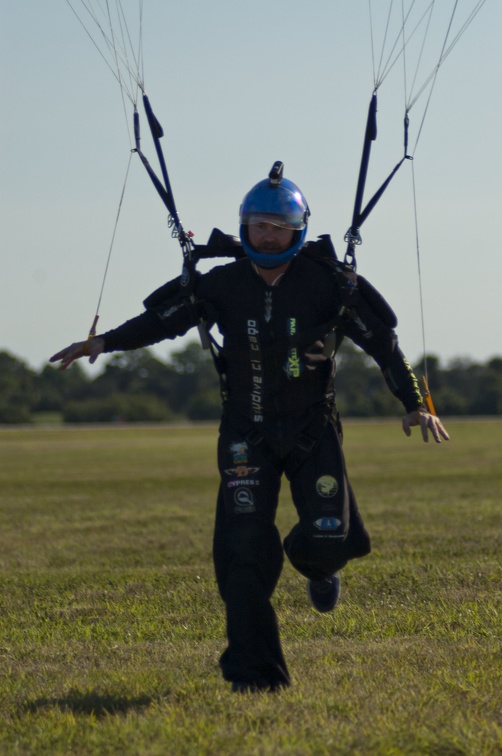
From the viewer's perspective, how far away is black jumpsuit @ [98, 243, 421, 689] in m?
5.50

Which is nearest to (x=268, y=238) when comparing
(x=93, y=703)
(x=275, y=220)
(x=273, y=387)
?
(x=275, y=220)

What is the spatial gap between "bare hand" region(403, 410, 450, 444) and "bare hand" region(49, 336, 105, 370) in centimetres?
153

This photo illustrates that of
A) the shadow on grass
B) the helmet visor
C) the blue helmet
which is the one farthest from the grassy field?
the helmet visor

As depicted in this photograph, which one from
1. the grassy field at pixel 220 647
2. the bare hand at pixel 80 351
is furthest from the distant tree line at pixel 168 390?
the bare hand at pixel 80 351

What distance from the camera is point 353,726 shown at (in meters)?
4.67

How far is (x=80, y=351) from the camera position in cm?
591

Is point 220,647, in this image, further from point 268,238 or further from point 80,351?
point 268,238

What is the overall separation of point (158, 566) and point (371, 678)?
18.5ft

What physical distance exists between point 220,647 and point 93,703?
140cm

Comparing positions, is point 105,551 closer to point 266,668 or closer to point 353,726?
point 266,668

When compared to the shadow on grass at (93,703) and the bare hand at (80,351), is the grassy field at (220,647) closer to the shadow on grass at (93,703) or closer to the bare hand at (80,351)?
the shadow on grass at (93,703)

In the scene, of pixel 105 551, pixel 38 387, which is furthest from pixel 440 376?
pixel 105 551

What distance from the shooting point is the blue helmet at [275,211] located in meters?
5.80

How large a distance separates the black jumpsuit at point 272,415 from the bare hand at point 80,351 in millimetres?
59
